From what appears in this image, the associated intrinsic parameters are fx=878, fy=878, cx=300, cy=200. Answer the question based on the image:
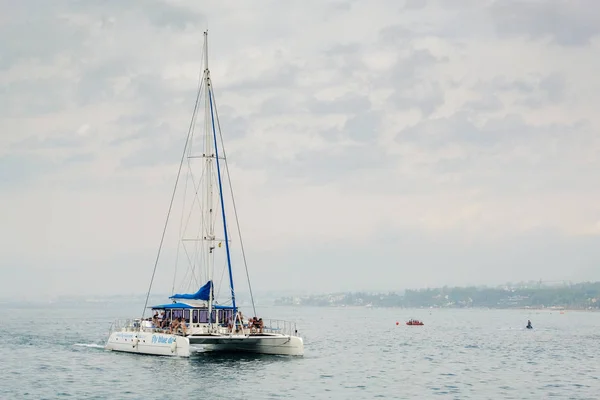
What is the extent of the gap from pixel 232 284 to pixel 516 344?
4527 centimetres

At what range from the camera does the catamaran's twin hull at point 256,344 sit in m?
63.9

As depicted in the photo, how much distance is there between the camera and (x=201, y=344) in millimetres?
66938

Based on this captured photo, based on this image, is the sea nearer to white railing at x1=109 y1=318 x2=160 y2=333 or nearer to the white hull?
the white hull

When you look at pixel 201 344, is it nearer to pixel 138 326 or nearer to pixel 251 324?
pixel 251 324

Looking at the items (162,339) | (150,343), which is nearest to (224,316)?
(162,339)

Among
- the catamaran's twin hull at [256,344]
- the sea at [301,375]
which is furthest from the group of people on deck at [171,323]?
the sea at [301,375]

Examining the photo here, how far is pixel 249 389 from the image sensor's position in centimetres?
5100

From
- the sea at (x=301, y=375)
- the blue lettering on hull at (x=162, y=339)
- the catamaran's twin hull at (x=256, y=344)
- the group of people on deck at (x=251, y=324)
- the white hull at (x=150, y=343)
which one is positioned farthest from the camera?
the group of people on deck at (x=251, y=324)

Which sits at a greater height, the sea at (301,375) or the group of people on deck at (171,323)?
the group of people on deck at (171,323)

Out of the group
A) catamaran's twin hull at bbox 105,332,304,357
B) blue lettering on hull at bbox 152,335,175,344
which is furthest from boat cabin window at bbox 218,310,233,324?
blue lettering on hull at bbox 152,335,175,344

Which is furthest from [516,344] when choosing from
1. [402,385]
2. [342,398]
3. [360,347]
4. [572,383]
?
[342,398]

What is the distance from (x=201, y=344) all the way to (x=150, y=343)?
12.6ft

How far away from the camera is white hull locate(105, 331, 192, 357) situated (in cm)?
6359

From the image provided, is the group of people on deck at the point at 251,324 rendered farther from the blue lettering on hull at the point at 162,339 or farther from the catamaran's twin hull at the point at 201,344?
the blue lettering on hull at the point at 162,339
